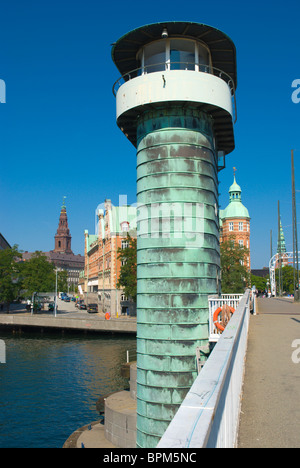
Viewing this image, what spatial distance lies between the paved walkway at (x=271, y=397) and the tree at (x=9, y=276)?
6733cm

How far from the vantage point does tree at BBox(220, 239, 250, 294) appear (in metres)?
43.7

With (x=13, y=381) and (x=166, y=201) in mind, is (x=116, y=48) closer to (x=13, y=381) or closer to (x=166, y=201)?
(x=166, y=201)

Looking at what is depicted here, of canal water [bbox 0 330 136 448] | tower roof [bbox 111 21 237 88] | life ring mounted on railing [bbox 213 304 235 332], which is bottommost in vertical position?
canal water [bbox 0 330 136 448]

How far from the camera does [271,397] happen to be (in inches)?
255

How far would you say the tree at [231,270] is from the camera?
4369 centimetres

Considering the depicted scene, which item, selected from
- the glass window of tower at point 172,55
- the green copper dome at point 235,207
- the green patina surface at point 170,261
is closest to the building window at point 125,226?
the green copper dome at point 235,207

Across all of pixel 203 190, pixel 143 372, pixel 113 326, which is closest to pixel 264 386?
pixel 143 372

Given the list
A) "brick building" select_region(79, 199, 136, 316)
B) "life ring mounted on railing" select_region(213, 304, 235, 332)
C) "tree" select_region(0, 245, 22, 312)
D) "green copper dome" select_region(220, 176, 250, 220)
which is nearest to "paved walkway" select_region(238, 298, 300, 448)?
"life ring mounted on railing" select_region(213, 304, 235, 332)

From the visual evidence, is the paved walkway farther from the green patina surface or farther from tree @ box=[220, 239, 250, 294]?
tree @ box=[220, 239, 250, 294]

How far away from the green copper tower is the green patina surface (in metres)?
0.03

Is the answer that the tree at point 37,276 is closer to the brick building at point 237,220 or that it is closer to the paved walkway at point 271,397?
the brick building at point 237,220

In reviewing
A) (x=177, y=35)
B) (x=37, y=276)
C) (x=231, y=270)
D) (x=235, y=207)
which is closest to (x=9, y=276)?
(x=37, y=276)

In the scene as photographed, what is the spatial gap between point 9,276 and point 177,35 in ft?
219
